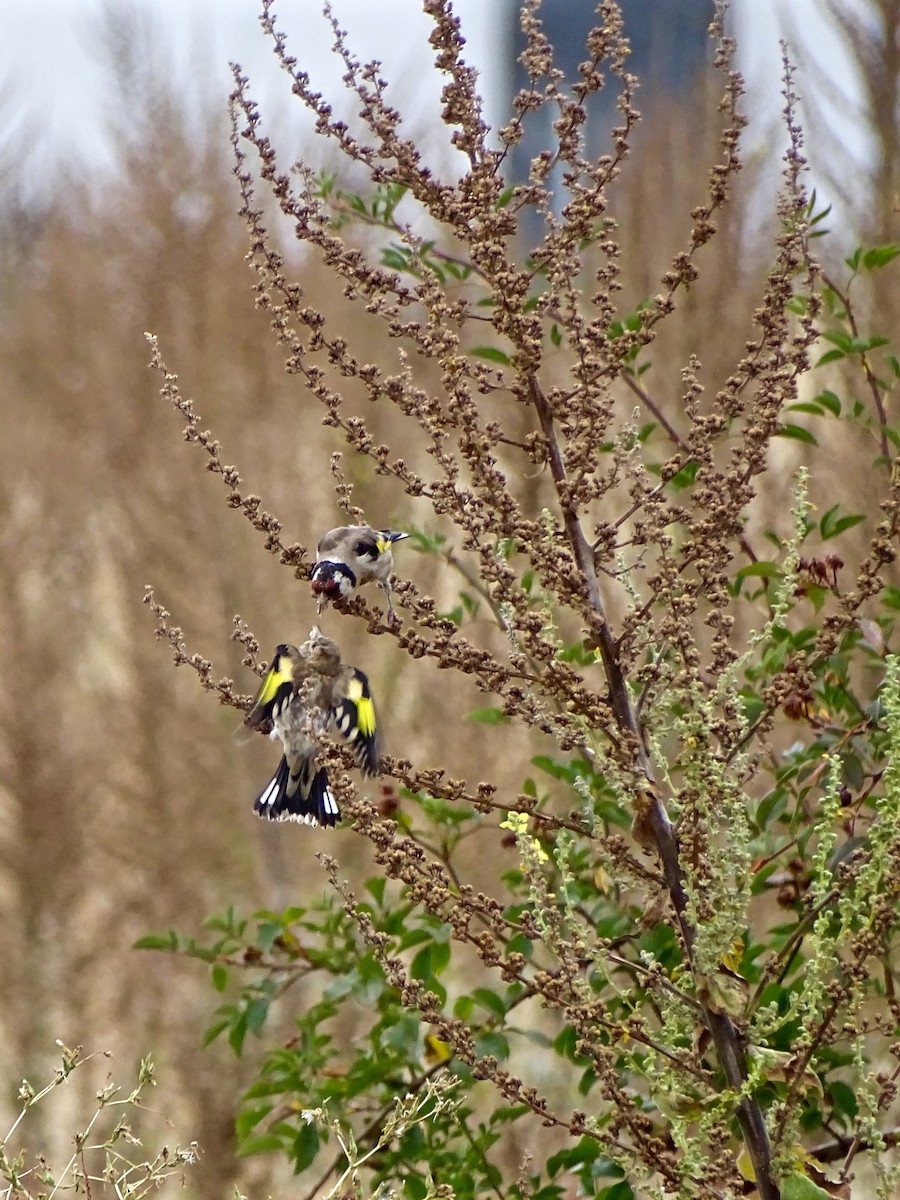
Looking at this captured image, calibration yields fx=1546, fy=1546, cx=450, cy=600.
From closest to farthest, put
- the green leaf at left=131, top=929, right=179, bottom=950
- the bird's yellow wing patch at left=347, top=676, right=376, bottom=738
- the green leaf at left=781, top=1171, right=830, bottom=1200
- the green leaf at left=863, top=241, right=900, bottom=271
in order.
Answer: the green leaf at left=781, top=1171, right=830, bottom=1200, the bird's yellow wing patch at left=347, top=676, right=376, bottom=738, the green leaf at left=863, top=241, right=900, bottom=271, the green leaf at left=131, top=929, right=179, bottom=950

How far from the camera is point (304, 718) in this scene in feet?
9.12

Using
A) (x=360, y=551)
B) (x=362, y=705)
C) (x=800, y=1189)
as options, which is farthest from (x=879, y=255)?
(x=800, y=1189)

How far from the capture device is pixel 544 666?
216cm

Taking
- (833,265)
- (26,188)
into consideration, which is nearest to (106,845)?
(26,188)

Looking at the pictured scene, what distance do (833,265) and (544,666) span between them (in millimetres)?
4017

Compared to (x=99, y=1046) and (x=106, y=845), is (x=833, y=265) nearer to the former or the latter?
(x=106, y=845)

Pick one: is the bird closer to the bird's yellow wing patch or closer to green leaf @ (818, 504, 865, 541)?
the bird's yellow wing patch

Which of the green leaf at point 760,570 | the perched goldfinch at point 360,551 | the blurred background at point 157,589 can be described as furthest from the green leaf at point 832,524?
the blurred background at point 157,589

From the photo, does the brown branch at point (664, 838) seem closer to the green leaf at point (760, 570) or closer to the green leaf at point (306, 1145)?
the green leaf at point (760, 570)

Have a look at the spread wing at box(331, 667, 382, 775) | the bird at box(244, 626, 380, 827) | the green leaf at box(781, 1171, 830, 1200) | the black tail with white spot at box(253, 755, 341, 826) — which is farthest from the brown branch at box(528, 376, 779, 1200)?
the black tail with white spot at box(253, 755, 341, 826)

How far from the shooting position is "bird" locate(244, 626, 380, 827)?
2.79 metres

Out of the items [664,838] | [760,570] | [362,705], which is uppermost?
[760,570]

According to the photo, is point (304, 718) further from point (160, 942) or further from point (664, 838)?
point (664, 838)

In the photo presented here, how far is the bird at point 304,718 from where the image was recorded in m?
2.79
